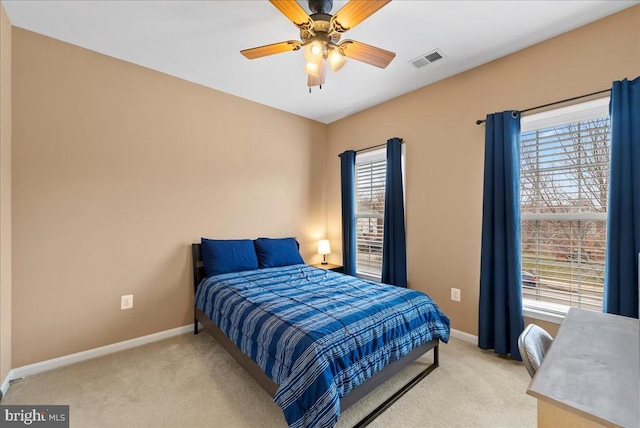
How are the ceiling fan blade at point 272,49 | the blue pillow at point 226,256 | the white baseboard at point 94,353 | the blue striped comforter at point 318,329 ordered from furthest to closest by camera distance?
the blue pillow at point 226,256, the white baseboard at point 94,353, the ceiling fan blade at point 272,49, the blue striped comforter at point 318,329

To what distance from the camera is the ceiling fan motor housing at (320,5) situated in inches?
67.8

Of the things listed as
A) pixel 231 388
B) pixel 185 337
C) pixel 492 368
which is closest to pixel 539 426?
pixel 492 368

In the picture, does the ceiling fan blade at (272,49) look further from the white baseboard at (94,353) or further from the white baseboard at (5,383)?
the white baseboard at (5,383)

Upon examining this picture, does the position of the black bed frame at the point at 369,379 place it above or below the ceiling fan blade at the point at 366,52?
below

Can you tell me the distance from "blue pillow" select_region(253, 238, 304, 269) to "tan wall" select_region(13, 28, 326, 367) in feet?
0.89

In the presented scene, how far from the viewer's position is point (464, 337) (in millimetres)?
2703

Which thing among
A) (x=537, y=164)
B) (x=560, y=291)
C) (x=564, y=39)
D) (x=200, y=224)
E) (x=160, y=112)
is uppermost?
(x=564, y=39)

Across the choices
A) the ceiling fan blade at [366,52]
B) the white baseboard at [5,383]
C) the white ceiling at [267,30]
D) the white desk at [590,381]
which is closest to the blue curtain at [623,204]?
the white ceiling at [267,30]

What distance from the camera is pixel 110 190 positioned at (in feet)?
8.27

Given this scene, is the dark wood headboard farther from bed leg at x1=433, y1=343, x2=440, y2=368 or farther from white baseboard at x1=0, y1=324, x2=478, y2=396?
bed leg at x1=433, y1=343, x2=440, y2=368

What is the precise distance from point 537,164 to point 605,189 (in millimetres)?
473

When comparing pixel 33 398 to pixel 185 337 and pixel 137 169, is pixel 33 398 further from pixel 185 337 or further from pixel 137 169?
pixel 137 169

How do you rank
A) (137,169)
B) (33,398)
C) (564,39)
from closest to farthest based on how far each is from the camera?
(33,398)
(564,39)
(137,169)

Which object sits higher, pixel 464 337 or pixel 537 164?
pixel 537 164
